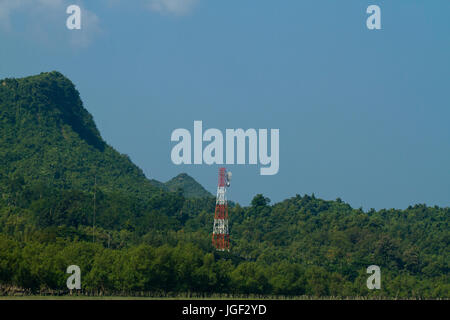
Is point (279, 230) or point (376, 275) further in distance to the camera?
point (279, 230)

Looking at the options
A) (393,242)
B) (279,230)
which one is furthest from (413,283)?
(279,230)

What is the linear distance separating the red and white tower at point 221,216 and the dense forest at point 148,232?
5.98 ft

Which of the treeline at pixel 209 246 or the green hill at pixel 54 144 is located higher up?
the green hill at pixel 54 144

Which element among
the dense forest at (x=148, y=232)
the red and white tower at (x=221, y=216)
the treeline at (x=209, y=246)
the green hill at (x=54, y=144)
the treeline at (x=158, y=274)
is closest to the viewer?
the treeline at (x=158, y=274)

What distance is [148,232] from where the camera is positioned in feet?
351

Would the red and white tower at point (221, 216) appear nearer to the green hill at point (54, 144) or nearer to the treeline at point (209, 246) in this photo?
the treeline at point (209, 246)

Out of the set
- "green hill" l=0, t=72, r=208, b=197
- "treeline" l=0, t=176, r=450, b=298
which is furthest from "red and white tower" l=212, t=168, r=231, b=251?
"green hill" l=0, t=72, r=208, b=197

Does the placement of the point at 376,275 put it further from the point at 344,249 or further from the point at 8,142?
the point at 8,142

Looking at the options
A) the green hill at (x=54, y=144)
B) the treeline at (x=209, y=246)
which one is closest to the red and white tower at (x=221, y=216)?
the treeline at (x=209, y=246)

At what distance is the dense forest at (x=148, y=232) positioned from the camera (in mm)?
75188

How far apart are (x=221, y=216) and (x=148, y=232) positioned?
1836 cm

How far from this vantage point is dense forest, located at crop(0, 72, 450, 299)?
247 feet
